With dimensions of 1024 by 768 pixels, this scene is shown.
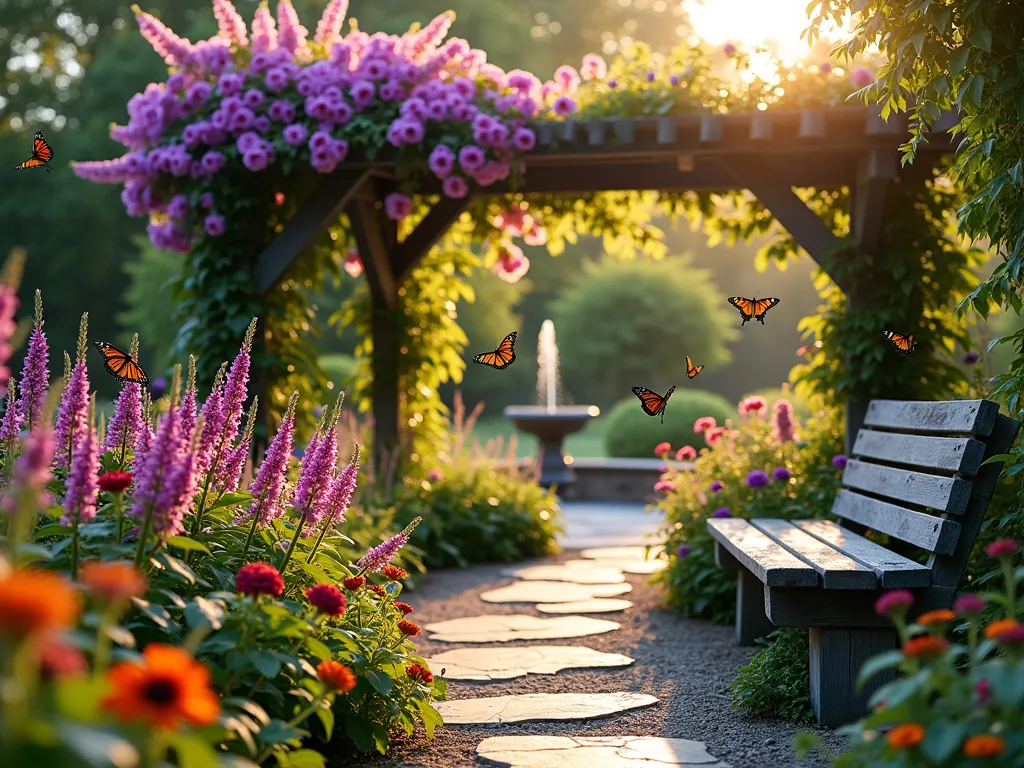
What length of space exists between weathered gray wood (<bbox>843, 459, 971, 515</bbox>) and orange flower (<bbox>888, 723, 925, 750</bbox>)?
188 cm

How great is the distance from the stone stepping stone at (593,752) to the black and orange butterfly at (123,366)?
152 centimetres

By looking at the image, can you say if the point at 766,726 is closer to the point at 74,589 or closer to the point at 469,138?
the point at 74,589

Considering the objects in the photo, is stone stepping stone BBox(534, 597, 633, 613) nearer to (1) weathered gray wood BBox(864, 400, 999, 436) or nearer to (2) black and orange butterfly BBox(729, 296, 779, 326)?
(1) weathered gray wood BBox(864, 400, 999, 436)

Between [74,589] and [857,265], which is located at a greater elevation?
[857,265]

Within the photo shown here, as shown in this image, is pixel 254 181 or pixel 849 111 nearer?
pixel 849 111

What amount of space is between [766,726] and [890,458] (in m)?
1.37

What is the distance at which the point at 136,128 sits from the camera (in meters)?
6.20

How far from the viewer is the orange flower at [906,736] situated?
1.57 meters

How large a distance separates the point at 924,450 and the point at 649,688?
1.39m

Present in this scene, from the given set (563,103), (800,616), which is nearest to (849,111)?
(563,103)

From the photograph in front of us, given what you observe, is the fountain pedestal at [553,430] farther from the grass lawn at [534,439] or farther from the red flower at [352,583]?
the grass lawn at [534,439]

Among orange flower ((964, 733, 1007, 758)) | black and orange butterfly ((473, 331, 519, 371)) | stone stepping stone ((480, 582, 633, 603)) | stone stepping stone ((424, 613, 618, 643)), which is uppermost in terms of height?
black and orange butterfly ((473, 331, 519, 371))

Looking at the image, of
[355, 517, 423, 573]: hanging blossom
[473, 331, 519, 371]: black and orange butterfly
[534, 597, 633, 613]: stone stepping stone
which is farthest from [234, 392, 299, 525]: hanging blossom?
[534, 597, 633, 613]: stone stepping stone

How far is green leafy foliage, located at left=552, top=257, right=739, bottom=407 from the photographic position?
2198 cm
